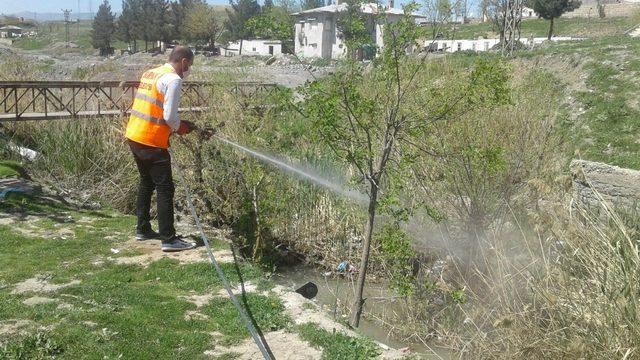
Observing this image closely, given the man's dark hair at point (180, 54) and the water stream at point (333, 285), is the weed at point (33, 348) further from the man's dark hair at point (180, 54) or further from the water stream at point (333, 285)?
the water stream at point (333, 285)

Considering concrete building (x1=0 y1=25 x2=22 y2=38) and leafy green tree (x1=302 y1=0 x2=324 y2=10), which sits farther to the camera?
concrete building (x1=0 y1=25 x2=22 y2=38)

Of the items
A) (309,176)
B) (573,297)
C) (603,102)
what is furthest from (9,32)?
(573,297)

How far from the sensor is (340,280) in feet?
30.0

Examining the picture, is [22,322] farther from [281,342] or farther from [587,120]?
[587,120]

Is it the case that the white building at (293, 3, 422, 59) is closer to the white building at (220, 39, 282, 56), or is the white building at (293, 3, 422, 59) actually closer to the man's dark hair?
the white building at (220, 39, 282, 56)

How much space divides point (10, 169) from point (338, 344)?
22.1 feet

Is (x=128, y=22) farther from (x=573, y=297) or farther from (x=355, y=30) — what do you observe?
(x=573, y=297)

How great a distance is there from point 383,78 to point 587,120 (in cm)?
1331

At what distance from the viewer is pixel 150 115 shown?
6637 mm

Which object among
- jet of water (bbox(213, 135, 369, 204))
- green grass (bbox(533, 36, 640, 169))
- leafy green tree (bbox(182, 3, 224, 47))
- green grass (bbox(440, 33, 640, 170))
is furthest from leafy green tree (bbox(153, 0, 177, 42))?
jet of water (bbox(213, 135, 369, 204))

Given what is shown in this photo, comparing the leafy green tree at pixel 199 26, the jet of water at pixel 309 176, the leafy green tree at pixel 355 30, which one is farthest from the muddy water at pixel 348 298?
the leafy green tree at pixel 199 26

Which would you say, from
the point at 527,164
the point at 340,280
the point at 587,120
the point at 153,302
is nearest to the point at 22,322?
the point at 153,302

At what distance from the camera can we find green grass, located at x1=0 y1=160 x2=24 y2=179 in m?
9.27

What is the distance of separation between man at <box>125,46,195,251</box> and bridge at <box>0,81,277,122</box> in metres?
4.40
